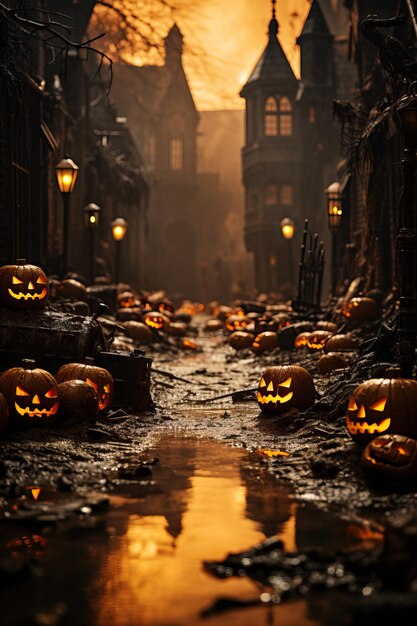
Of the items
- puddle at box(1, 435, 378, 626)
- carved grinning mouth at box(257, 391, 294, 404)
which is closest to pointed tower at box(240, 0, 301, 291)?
carved grinning mouth at box(257, 391, 294, 404)

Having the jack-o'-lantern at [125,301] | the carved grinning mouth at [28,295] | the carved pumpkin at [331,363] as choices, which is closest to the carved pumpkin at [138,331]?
the jack-o'-lantern at [125,301]

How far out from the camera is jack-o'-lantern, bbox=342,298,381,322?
20.8 meters

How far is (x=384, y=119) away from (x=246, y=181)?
118ft

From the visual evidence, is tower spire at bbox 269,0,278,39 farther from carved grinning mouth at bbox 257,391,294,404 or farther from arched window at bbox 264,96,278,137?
carved grinning mouth at bbox 257,391,294,404

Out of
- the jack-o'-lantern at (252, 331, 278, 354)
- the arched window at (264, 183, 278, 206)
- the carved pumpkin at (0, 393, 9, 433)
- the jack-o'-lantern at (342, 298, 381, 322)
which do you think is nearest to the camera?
the carved pumpkin at (0, 393, 9, 433)

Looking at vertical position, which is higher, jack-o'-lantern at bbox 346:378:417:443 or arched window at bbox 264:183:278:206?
arched window at bbox 264:183:278:206

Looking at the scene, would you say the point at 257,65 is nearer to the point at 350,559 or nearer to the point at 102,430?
the point at 102,430

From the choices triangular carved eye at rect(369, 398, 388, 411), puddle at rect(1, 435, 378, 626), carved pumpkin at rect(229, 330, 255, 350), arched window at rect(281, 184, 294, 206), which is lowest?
puddle at rect(1, 435, 378, 626)

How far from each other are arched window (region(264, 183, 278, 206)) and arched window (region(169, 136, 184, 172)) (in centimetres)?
1412

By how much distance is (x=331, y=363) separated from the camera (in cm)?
1561

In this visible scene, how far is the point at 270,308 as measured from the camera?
31.3m

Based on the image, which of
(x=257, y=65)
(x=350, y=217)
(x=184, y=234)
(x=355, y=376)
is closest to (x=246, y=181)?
(x=257, y=65)

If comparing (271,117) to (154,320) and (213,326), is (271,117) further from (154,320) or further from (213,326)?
(154,320)

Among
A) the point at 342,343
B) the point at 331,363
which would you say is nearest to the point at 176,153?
the point at 342,343
